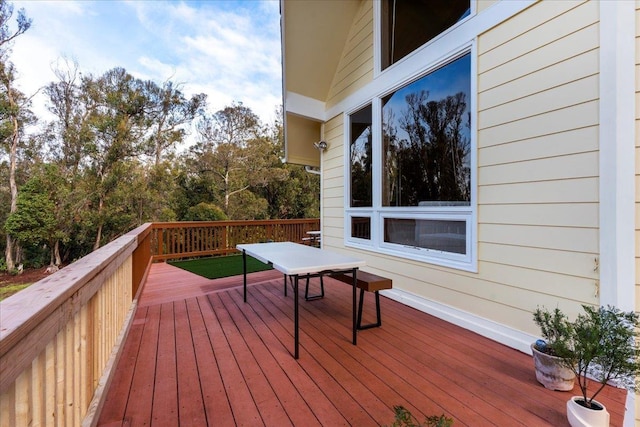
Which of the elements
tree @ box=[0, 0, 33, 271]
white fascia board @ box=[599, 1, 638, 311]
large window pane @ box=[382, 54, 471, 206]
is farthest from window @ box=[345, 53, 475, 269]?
tree @ box=[0, 0, 33, 271]

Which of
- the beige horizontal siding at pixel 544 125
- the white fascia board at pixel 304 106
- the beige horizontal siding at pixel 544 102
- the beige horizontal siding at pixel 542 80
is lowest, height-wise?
the beige horizontal siding at pixel 544 125

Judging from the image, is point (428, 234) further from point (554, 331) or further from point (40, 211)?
point (40, 211)

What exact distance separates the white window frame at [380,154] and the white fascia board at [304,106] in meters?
0.71

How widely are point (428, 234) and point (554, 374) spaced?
176 cm

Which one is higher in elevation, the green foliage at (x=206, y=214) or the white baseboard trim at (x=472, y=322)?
the green foliage at (x=206, y=214)

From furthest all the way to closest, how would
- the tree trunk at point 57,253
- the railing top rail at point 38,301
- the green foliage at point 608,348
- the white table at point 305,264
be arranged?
the tree trunk at point 57,253
the white table at point 305,264
the green foliage at point 608,348
the railing top rail at point 38,301

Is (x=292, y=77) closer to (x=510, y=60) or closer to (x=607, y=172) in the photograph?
(x=510, y=60)

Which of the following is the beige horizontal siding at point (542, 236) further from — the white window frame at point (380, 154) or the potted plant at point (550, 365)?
the potted plant at point (550, 365)

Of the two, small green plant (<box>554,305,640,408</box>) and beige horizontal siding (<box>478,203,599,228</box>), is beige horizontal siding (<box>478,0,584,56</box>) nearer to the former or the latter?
beige horizontal siding (<box>478,203,599,228</box>)

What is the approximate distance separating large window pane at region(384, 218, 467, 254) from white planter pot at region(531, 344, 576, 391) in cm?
121

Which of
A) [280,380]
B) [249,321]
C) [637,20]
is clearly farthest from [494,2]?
[249,321]

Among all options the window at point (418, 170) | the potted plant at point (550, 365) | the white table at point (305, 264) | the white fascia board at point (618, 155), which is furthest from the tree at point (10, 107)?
the white fascia board at point (618, 155)

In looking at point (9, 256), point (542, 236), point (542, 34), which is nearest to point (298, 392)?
point (542, 236)

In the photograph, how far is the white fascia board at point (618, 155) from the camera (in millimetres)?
1986
